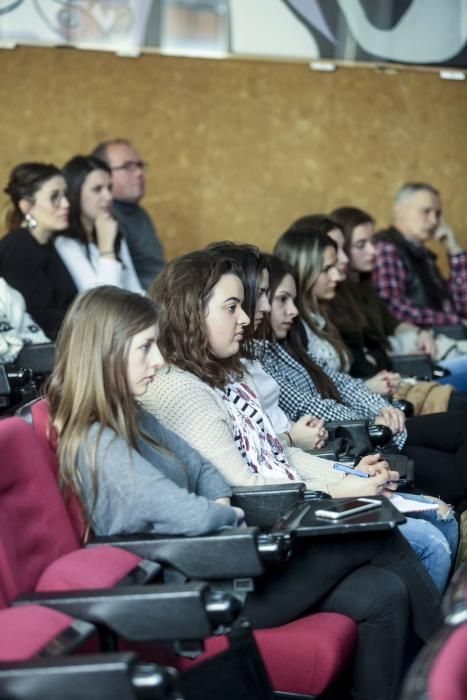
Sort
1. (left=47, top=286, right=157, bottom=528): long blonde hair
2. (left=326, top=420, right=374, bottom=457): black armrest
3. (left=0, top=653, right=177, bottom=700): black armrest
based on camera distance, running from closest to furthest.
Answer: (left=0, top=653, right=177, bottom=700): black armrest
(left=47, top=286, right=157, bottom=528): long blonde hair
(left=326, top=420, right=374, bottom=457): black armrest

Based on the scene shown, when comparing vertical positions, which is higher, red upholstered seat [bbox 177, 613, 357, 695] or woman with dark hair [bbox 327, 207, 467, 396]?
woman with dark hair [bbox 327, 207, 467, 396]

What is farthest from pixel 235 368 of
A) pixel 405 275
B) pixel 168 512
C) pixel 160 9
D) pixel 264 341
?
pixel 160 9

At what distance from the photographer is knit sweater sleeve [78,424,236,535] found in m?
2.12

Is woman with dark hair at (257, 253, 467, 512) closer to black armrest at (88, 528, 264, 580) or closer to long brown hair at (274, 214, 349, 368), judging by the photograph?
long brown hair at (274, 214, 349, 368)

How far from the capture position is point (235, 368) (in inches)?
112

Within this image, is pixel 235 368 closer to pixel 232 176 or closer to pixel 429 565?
pixel 429 565

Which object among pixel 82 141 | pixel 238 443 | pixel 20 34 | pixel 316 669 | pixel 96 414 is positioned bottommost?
pixel 316 669

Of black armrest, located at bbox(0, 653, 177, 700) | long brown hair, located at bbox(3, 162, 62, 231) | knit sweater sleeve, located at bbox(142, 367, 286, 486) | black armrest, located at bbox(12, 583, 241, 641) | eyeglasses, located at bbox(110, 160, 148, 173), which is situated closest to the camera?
black armrest, located at bbox(0, 653, 177, 700)

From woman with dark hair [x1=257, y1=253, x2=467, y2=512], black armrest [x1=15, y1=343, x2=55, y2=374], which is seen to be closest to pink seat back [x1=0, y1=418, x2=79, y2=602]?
woman with dark hair [x1=257, y1=253, x2=467, y2=512]

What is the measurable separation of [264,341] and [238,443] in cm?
72

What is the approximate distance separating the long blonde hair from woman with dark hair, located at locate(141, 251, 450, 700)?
31cm

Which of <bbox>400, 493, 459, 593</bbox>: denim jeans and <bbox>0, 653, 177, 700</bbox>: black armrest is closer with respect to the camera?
<bbox>0, 653, 177, 700</bbox>: black armrest

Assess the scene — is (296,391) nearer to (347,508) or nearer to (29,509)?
(347,508)

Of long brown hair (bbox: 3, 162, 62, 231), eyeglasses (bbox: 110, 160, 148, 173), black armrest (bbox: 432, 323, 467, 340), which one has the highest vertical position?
eyeglasses (bbox: 110, 160, 148, 173)
